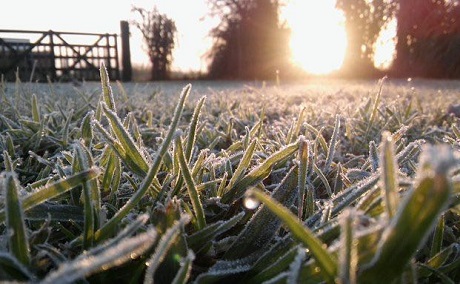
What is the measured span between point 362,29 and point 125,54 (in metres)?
8.92

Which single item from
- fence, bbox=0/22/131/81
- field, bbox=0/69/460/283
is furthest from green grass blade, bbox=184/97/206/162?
fence, bbox=0/22/131/81

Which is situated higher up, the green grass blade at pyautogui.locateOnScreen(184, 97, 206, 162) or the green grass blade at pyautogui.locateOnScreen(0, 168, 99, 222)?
the green grass blade at pyautogui.locateOnScreen(184, 97, 206, 162)

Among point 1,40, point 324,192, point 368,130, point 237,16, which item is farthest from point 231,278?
point 237,16

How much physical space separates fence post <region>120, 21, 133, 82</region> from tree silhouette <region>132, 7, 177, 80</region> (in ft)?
15.5

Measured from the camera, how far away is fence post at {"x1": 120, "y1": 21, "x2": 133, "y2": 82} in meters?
14.5

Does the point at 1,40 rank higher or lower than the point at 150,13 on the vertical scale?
lower

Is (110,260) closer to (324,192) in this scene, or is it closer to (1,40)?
(324,192)

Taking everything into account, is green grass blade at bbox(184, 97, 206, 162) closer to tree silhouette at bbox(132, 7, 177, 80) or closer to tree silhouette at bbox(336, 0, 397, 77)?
tree silhouette at bbox(336, 0, 397, 77)

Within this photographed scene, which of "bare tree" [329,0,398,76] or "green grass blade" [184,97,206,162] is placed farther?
"bare tree" [329,0,398,76]

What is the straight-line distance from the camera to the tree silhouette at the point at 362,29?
15.1 metres

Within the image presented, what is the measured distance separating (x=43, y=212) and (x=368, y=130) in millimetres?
1061

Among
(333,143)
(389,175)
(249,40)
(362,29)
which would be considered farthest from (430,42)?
(389,175)

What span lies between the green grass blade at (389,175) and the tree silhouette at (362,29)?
14.6m

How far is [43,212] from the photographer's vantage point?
0.58m
